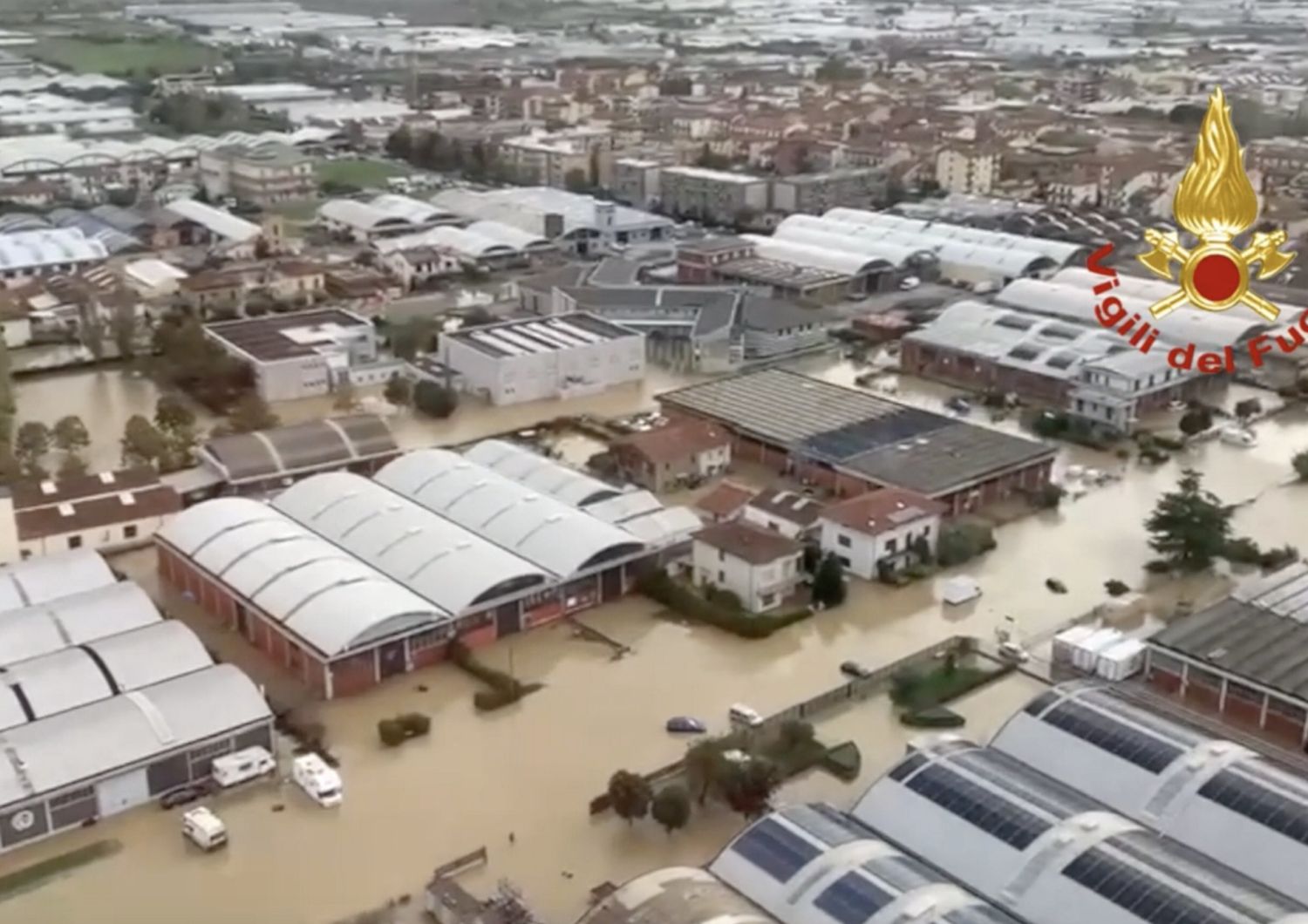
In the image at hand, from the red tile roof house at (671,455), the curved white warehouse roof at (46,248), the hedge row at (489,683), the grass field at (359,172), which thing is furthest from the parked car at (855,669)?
the grass field at (359,172)

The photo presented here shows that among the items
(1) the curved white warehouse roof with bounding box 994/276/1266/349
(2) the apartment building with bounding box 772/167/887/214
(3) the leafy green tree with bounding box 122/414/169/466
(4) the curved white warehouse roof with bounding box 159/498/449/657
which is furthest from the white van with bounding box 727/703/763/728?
(2) the apartment building with bounding box 772/167/887/214

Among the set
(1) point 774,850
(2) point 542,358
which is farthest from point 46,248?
(1) point 774,850

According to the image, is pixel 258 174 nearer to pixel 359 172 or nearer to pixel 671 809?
pixel 359 172

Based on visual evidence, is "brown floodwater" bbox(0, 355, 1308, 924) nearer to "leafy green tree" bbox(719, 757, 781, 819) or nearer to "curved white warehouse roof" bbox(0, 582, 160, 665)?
"leafy green tree" bbox(719, 757, 781, 819)

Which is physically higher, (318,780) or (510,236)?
(510,236)

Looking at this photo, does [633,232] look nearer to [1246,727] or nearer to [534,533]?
[534,533]
